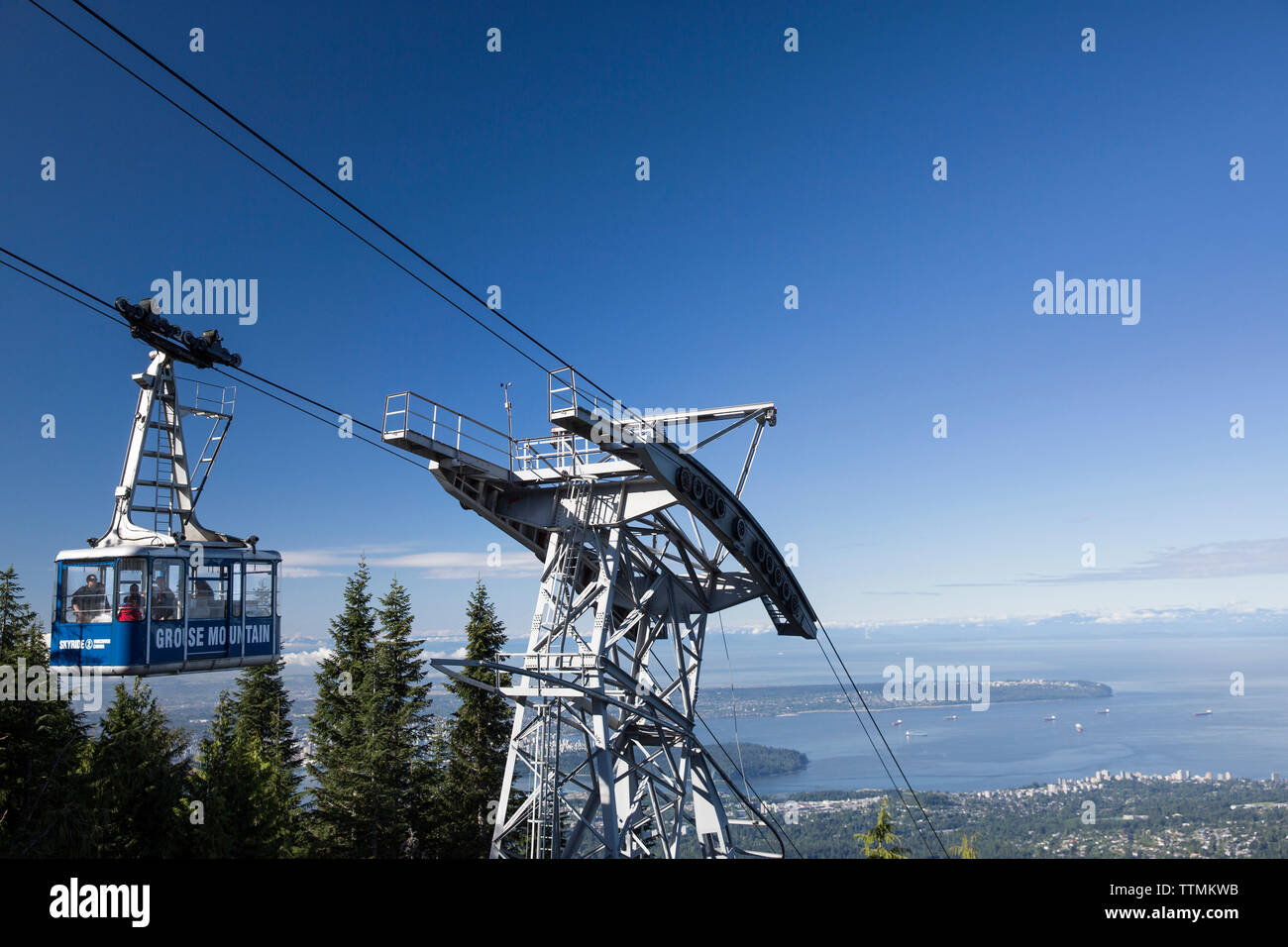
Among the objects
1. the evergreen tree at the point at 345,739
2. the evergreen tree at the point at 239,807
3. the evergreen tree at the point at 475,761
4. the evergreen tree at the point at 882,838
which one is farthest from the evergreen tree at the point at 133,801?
the evergreen tree at the point at 882,838

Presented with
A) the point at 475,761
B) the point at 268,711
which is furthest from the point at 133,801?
the point at 268,711

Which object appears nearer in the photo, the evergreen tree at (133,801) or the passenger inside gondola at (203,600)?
the passenger inside gondola at (203,600)

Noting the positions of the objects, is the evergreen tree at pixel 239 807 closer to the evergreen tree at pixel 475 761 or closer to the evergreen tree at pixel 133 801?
the evergreen tree at pixel 133 801

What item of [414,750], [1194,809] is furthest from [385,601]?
[1194,809]
